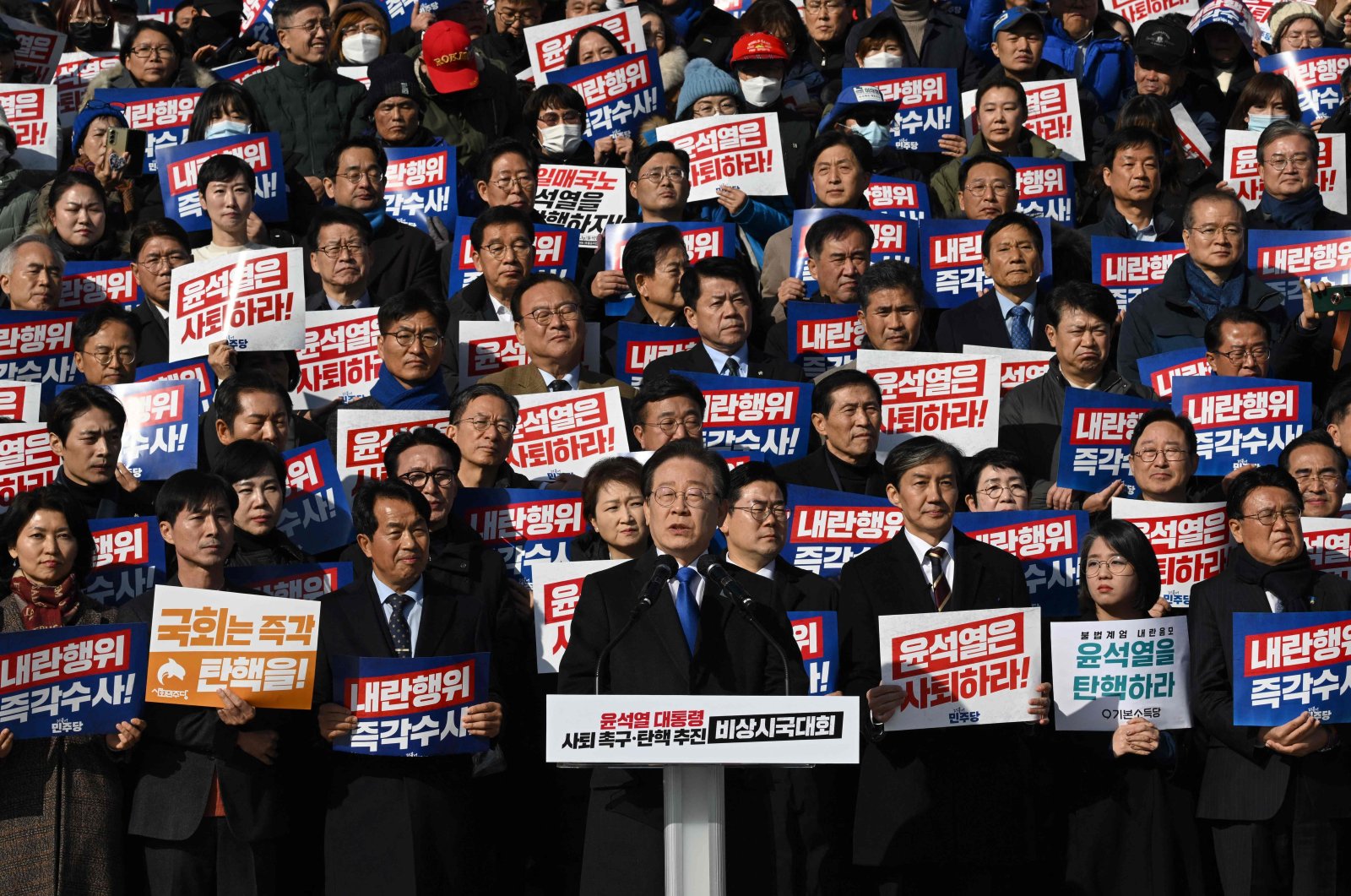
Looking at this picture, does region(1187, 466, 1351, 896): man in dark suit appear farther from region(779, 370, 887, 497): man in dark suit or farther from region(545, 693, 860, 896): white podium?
region(545, 693, 860, 896): white podium

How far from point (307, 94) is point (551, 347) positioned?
12.3 ft

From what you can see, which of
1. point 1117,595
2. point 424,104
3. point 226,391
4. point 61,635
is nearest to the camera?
point 61,635

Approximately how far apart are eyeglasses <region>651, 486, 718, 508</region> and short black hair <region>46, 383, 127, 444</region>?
313 centimetres

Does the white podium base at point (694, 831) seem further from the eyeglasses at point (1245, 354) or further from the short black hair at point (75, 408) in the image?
the eyeglasses at point (1245, 354)

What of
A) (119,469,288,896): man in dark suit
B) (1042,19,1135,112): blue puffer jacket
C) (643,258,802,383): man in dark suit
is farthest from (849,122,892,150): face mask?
(119,469,288,896): man in dark suit

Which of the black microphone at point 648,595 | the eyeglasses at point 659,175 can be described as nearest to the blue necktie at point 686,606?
the black microphone at point 648,595

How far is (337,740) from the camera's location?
6969mm

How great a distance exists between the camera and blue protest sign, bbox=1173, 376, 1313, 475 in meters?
9.20

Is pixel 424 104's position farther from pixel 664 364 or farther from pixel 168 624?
pixel 168 624

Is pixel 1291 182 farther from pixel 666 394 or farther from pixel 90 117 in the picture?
pixel 90 117

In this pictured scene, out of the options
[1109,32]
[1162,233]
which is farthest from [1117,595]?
[1109,32]

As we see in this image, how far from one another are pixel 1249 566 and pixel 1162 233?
Result: 4.11 metres

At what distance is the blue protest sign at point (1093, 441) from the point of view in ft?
29.4

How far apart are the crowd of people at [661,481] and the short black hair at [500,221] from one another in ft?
0.10
